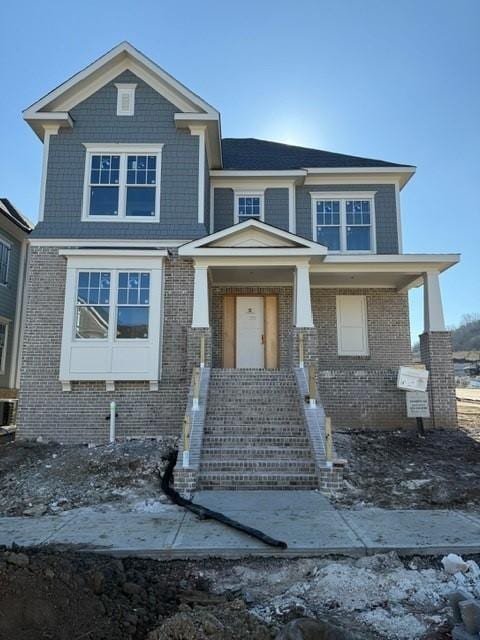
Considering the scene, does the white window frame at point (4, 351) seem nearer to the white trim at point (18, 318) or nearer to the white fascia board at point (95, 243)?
the white trim at point (18, 318)

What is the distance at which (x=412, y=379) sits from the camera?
37.1 ft

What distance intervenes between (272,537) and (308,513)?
1.14 m

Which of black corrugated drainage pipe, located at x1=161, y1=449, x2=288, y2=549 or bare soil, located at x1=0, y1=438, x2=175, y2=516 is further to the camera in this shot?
bare soil, located at x1=0, y1=438, x2=175, y2=516

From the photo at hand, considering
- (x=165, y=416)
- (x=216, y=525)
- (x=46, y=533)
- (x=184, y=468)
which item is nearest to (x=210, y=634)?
(x=216, y=525)

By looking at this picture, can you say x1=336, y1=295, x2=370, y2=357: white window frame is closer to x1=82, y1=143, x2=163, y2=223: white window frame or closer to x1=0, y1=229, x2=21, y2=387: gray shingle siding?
x1=82, y1=143, x2=163, y2=223: white window frame

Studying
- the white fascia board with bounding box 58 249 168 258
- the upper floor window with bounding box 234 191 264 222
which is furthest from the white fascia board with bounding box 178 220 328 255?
the upper floor window with bounding box 234 191 264 222

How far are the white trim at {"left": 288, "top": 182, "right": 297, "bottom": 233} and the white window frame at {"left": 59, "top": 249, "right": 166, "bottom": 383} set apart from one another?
434 centimetres

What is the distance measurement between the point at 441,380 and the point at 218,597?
30.9ft

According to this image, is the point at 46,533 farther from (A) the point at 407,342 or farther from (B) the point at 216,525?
(A) the point at 407,342

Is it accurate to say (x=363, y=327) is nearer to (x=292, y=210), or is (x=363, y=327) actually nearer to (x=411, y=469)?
(x=292, y=210)

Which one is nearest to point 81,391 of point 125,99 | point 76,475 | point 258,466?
point 76,475

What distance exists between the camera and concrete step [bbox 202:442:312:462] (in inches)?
323

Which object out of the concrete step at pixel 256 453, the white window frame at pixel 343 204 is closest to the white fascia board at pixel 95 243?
the white window frame at pixel 343 204

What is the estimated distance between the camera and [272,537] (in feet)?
17.4
